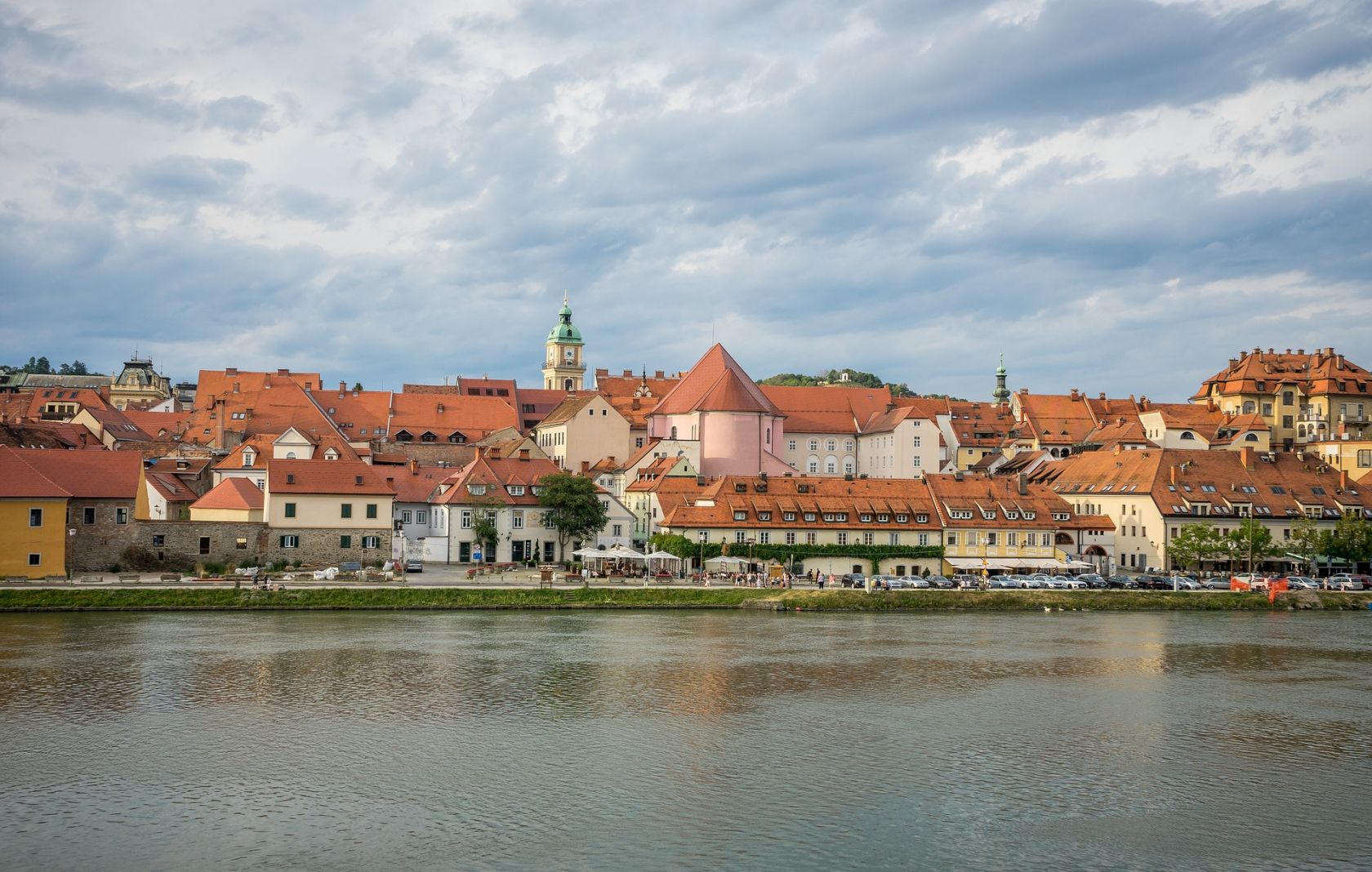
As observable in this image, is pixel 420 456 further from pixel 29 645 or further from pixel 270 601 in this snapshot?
pixel 29 645

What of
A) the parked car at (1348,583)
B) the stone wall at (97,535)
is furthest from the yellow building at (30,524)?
the parked car at (1348,583)

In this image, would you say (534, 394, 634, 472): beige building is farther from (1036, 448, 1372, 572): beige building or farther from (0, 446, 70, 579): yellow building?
(0, 446, 70, 579): yellow building

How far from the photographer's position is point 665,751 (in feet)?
91.0

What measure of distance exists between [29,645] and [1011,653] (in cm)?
2989

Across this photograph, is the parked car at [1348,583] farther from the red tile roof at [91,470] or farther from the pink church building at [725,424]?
the red tile roof at [91,470]

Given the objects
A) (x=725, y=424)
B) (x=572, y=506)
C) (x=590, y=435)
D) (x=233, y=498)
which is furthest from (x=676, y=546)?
(x=590, y=435)

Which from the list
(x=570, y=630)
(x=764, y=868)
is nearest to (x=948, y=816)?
(x=764, y=868)

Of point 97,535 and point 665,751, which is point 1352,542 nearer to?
point 665,751

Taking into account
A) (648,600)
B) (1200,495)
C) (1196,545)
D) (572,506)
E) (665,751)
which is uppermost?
(1200,495)

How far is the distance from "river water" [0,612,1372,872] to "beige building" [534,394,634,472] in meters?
41.4

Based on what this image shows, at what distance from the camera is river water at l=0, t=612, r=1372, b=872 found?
2141 centimetres

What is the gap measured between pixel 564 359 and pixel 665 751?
124 metres

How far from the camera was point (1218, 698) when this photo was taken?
35000 mm

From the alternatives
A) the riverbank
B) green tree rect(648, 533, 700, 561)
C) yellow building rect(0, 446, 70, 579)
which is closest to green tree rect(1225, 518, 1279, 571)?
the riverbank
